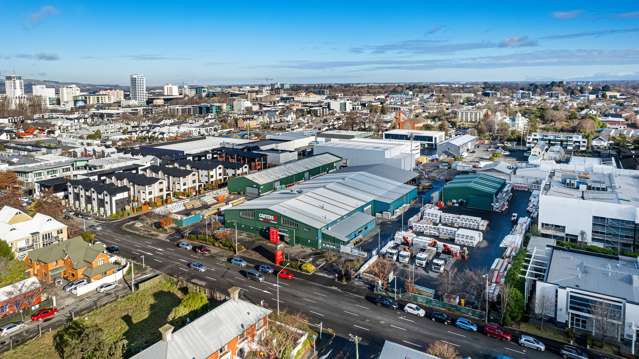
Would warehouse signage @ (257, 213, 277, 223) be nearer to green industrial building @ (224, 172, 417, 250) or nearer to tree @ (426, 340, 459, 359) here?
green industrial building @ (224, 172, 417, 250)

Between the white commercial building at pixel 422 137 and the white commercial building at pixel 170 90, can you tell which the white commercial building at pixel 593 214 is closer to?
the white commercial building at pixel 422 137

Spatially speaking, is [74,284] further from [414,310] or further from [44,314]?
[414,310]

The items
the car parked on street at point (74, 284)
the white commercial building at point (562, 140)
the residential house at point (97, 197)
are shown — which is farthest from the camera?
the white commercial building at point (562, 140)

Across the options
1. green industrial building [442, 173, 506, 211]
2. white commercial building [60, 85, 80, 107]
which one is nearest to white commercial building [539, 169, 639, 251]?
green industrial building [442, 173, 506, 211]

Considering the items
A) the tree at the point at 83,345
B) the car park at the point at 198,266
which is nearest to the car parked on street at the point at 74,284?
the car park at the point at 198,266

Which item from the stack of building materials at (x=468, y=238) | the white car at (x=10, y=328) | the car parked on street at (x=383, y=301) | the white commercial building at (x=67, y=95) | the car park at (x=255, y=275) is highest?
the white commercial building at (x=67, y=95)

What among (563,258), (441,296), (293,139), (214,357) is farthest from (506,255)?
(293,139)

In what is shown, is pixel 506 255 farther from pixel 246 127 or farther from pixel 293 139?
pixel 246 127

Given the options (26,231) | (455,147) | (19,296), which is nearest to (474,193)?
(455,147)
